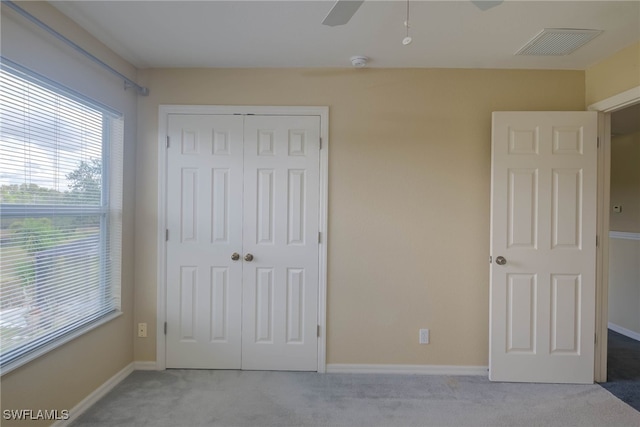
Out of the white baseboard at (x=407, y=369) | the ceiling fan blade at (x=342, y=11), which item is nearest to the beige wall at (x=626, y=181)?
the white baseboard at (x=407, y=369)

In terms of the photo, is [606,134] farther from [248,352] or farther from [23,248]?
[23,248]

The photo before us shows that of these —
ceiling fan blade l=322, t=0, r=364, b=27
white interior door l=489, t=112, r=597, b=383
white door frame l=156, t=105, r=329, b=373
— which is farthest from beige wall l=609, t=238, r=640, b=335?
ceiling fan blade l=322, t=0, r=364, b=27

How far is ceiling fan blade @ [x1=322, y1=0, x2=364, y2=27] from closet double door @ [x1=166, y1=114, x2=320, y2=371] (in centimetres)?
117

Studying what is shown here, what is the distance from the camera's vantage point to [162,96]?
261 cm

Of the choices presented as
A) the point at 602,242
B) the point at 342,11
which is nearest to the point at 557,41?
the point at 602,242

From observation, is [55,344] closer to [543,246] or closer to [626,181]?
[543,246]

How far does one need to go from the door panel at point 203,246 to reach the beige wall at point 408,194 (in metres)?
0.38

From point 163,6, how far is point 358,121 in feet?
4.88

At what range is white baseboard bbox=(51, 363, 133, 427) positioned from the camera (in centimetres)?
195

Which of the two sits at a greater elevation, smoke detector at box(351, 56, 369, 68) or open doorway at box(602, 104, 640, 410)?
smoke detector at box(351, 56, 369, 68)

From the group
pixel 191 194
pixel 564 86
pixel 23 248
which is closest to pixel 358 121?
pixel 191 194

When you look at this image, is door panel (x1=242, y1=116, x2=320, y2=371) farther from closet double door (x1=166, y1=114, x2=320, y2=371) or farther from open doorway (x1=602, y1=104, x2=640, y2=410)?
open doorway (x1=602, y1=104, x2=640, y2=410)

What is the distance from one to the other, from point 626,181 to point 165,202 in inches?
193

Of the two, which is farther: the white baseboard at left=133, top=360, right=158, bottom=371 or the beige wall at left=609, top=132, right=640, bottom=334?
the beige wall at left=609, top=132, right=640, bottom=334
